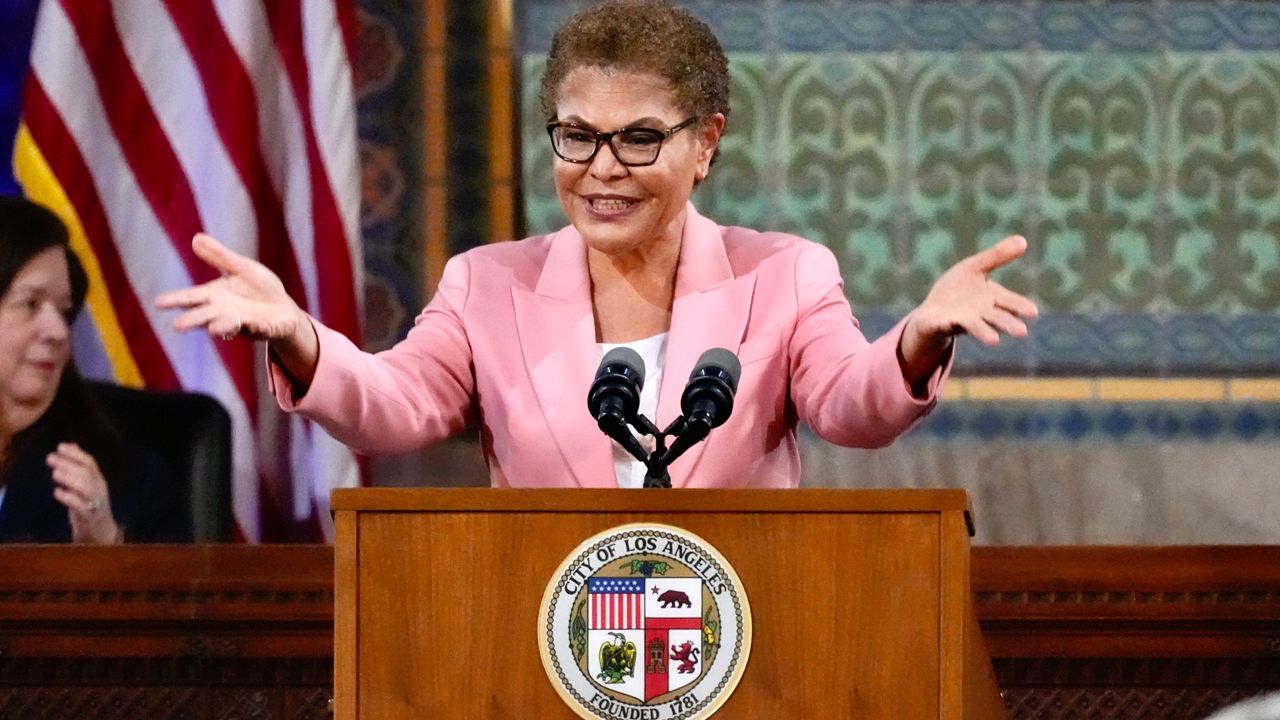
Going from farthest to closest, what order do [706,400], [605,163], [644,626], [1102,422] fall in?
[1102,422] < [605,163] < [706,400] < [644,626]

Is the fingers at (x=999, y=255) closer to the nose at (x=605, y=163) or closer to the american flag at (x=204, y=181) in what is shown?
the nose at (x=605, y=163)

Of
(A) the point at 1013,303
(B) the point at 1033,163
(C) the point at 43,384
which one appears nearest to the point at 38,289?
(C) the point at 43,384

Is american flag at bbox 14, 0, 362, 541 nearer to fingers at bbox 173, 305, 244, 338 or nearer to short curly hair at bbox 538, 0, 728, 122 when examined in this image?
short curly hair at bbox 538, 0, 728, 122

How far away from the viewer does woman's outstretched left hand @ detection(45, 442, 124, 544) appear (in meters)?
3.61

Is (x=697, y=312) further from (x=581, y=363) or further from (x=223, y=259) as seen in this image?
(x=223, y=259)

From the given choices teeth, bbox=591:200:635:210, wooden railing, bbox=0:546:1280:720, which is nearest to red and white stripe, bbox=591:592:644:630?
teeth, bbox=591:200:635:210

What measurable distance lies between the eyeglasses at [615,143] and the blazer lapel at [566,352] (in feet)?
0.62

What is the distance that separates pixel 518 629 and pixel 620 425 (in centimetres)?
22

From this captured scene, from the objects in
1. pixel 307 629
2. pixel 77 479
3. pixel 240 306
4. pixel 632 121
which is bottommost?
pixel 307 629

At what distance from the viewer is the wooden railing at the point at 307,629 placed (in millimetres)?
3379

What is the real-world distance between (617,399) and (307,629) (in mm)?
1633

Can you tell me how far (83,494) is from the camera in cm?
366

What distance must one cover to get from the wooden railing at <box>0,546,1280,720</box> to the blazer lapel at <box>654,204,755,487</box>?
104 centimetres

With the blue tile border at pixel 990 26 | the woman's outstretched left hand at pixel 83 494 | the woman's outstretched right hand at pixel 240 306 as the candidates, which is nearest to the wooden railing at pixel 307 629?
the woman's outstretched left hand at pixel 83 494
